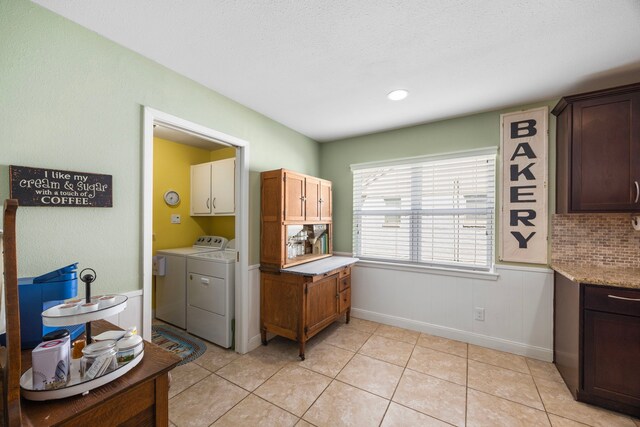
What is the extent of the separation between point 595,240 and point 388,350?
2.12m

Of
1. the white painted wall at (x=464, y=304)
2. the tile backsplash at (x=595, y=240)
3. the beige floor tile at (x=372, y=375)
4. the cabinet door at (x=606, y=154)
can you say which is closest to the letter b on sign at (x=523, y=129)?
the cabinet door at (x=606, y=154)

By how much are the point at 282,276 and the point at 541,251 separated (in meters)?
2.52

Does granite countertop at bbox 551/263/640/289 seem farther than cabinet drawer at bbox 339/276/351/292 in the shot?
No

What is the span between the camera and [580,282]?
75.0 inches

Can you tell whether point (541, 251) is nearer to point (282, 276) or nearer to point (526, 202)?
point (526, 202)

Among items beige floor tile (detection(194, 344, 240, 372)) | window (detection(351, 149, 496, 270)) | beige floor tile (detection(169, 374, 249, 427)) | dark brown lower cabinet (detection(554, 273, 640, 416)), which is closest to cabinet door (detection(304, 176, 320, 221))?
window (detection(351, 149, 496, 270))

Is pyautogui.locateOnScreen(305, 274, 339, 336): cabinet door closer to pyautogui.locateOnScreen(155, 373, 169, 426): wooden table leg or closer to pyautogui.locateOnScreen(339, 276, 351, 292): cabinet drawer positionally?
pyautogui.locateOnScreen(339, 276, 351, 292): cabinet drawer

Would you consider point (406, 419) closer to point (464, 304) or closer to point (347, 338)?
point (347, 338)

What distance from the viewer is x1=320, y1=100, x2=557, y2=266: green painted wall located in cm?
274

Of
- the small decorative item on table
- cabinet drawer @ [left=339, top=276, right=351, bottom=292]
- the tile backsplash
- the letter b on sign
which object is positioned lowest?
cabinet drawer @ [left=339, top=276, right=351, bottom=292]

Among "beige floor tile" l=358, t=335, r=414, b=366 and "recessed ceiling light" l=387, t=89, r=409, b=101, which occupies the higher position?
"recessed ceiling light" l=387, t=89, r=409, b=101


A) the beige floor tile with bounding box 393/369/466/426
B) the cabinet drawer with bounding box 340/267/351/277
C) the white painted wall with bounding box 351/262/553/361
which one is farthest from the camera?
the cabinet drawer with bounding box 340/267/351/277

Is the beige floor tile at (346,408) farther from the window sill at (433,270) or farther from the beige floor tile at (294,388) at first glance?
the window sill at (433,270)

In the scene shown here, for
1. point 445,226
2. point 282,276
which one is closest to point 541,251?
point 445,226
